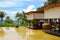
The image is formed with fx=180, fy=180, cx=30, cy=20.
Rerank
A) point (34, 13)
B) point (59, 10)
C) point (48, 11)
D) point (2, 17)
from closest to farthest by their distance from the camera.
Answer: point (59, 10)
point (48, 11)
point (34, 13)
point (2, 17)

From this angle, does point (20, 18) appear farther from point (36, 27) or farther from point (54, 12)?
point (54, 12)

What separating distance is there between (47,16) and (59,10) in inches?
125

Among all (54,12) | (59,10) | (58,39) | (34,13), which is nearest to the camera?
(58,39)

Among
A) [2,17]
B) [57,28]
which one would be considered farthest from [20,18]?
[57,28]

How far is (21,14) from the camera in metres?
34.5

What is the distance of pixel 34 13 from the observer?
23.8 metres

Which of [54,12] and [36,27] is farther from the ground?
[54,12]

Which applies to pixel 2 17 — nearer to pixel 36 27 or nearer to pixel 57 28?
pixel 36 27

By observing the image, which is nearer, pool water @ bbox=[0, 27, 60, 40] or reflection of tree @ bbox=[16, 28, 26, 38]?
pool water @ bbox=[0, 27, 60, 40]

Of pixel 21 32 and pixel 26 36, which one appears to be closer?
pixel 26 36

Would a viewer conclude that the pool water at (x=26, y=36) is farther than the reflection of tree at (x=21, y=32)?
No

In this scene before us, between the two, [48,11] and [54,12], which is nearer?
[54,12]

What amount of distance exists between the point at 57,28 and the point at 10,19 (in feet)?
57.7

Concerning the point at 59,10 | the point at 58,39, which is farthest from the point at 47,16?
the point at 58,39
